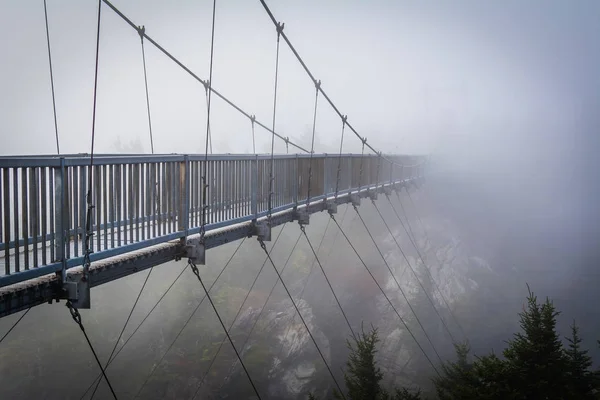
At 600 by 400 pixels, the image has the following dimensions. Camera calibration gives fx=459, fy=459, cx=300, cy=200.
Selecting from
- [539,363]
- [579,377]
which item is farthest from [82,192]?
[579,377]

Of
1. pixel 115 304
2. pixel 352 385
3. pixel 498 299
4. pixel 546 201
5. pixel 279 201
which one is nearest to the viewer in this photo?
pixel 279 201

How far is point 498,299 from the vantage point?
29.1 meters

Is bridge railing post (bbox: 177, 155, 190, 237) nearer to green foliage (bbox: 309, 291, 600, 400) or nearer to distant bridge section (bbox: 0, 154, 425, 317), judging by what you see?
distant bridge section (bbox: 0, 154, 425, 317)

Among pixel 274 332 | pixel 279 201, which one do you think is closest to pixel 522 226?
pixel 274 332

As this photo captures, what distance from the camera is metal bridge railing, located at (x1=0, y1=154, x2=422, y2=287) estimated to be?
12.1 feet

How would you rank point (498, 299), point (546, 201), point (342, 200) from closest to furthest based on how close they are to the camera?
1. point (342, 200)
2. point (498, 299)
3. point (546, 201)

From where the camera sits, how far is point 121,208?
20.7 ft

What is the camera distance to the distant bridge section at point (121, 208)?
367 cm

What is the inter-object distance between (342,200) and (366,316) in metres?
18.8

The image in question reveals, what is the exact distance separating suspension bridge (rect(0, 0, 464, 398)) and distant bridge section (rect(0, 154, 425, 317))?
0.03ft

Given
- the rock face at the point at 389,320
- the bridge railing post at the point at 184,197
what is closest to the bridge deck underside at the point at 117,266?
the bridge railing post at the point at 184,197

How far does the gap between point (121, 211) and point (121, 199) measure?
38.2 inches

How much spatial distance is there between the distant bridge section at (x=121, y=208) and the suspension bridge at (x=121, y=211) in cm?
1

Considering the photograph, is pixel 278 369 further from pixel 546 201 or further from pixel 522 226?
pixel 546 201
